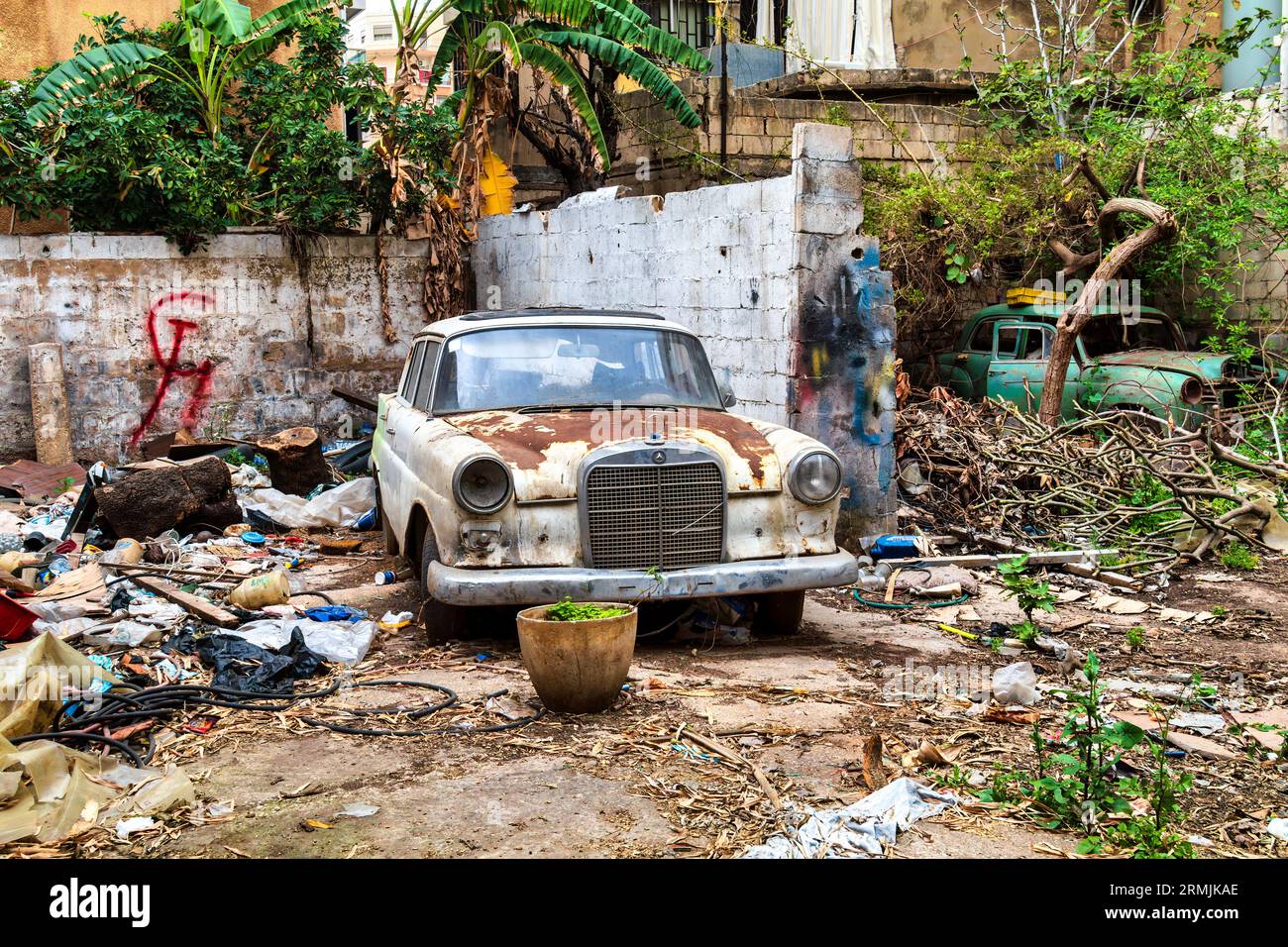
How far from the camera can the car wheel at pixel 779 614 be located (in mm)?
6633

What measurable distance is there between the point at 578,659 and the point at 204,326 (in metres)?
9.03

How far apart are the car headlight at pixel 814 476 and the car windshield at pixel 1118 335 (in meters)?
7.58

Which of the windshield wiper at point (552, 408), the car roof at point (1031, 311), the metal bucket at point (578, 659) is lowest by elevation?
the metal bucket at point (578, 659)

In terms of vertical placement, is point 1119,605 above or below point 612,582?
below

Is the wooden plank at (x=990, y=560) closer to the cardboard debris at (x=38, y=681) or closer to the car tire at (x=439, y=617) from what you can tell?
the car tire at (x=439, y=617)

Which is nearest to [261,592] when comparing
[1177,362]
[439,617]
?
[439,617]

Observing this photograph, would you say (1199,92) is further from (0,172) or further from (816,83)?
(0,172)

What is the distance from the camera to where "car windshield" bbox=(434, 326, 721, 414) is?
6.88 m

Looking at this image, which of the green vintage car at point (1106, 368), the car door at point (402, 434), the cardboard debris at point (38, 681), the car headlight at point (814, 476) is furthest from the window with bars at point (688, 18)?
the cardboard debris at point (38, 681)

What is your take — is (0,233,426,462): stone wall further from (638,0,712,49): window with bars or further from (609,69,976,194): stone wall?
(638,0,712,49): window with bars

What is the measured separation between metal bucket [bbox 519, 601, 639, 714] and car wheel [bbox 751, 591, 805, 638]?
1.66 meters

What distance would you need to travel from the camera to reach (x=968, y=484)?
377 inches

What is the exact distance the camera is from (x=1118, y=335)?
1294 centimetres

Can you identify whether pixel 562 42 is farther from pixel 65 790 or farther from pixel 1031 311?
pixel 65 790
